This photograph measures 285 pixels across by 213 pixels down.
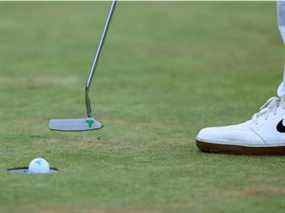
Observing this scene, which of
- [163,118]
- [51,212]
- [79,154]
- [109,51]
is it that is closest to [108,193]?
[51,212]

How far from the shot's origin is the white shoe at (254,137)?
447 cm

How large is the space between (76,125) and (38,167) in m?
0.92

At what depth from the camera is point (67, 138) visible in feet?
16.0

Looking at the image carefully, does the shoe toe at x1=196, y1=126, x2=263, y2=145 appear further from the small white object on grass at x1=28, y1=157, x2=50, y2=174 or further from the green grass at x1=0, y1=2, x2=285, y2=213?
the small white object on grass at x1=28, y1=157, x2=50, y2=174

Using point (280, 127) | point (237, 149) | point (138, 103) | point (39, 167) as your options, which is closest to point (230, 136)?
point (237, 149)

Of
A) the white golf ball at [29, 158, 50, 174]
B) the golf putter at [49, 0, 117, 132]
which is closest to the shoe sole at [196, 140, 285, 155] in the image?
the golf putter at [49, 0, 117, 132]

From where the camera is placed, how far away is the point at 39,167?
3.99 metres

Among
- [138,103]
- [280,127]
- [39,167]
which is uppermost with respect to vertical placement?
[138,103]

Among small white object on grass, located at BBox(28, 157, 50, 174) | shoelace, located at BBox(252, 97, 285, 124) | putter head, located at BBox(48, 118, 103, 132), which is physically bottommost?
small white object on grass, located at BBox(28, 157, 50, 174)

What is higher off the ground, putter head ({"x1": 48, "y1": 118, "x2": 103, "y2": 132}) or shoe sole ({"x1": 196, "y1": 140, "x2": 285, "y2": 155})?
putter head ({"x1": 48, "y1": 118, "x2": 103, "y2": 132})

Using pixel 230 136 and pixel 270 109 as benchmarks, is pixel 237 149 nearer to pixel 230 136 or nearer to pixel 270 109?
pixel 230 136

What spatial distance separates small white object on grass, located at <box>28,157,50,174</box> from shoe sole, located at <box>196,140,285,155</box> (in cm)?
81

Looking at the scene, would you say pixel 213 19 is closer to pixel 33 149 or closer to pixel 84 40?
pixel 84 40

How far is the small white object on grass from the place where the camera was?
3984 millimetres
